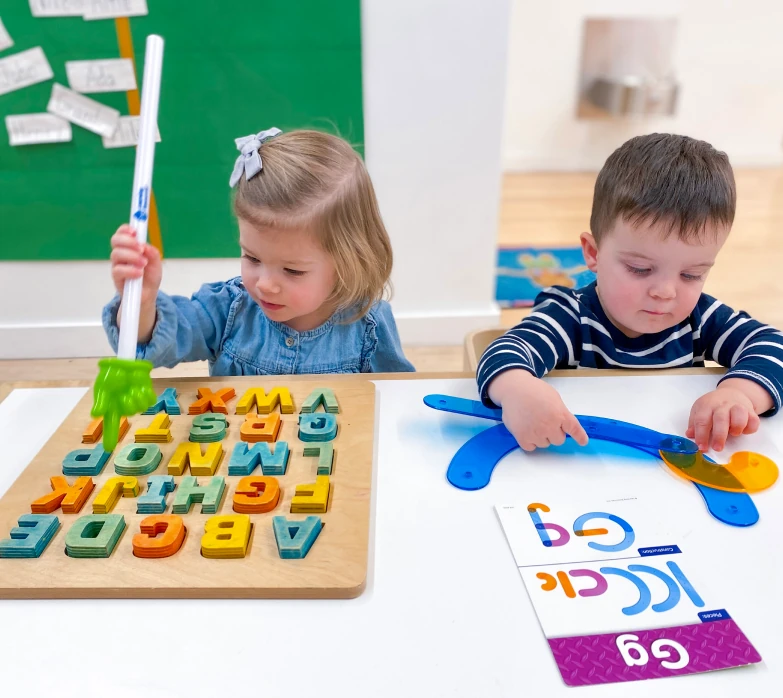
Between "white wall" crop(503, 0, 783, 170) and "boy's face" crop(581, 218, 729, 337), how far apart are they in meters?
3.37

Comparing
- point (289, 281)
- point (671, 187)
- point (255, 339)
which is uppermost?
point (671, 187)

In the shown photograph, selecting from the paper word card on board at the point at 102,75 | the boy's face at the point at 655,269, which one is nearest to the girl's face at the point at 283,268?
the boy's face at the point at 655,269

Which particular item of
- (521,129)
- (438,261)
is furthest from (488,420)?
(521,129)

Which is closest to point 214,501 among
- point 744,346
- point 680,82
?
point 744,346

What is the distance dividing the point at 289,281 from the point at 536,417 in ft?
1.12

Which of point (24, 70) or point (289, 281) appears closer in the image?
point (289, 281)

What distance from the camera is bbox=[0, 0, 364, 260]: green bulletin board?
167cm

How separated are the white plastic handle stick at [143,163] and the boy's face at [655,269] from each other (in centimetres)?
51

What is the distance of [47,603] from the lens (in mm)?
464

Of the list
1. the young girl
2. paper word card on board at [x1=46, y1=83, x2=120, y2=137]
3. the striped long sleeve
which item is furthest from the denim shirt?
paper word card on board at [x1=46, y1=83, x2=120, y2=137]

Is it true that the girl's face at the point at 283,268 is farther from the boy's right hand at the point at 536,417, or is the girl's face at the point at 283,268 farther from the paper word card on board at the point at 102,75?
the paper word card on board at the point at 102,75

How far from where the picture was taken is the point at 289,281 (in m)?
0.79

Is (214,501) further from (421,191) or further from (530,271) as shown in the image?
(530,271)

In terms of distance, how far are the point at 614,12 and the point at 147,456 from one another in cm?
391
